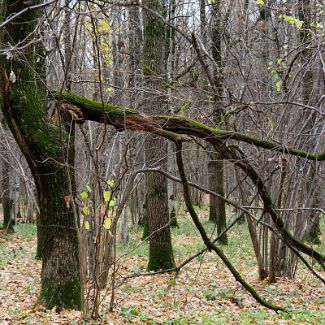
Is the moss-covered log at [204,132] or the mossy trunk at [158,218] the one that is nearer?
the moss-covered log at [204,132]

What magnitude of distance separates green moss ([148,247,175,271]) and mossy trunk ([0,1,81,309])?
3.37m

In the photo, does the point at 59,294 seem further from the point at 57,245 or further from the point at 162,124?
the point at 162,124

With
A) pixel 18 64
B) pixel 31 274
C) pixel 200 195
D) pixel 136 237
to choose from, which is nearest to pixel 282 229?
pixel 18 64

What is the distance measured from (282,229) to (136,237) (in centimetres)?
1111

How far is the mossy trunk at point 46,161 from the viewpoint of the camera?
591 centimetres

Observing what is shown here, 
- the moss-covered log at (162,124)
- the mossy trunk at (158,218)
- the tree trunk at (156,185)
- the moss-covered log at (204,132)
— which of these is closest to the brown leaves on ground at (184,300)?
the mossy trunk at (158,218)

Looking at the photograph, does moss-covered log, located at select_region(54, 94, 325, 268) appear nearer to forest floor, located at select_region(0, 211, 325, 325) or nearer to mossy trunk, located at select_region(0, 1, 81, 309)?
mossy trunk, located at select_region(0, 1, 81, 309)

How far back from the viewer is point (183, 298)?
7578mm

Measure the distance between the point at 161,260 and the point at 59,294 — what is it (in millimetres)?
3645

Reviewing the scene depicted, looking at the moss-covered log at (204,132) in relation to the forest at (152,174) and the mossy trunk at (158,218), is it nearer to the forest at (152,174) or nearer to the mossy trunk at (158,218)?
the forest at (152,174)

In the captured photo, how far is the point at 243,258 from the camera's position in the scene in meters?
12.0

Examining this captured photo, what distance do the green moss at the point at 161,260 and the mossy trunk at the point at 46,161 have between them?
3.37 metres

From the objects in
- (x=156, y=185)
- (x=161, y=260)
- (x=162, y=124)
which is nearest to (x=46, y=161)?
(x=162, y=124)

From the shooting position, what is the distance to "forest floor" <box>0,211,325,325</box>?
6047mm
